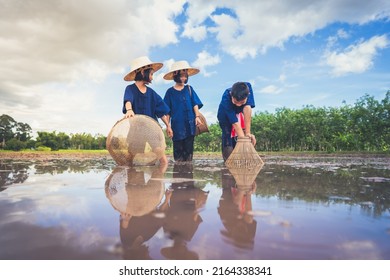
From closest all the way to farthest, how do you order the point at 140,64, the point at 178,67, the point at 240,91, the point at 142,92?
1. the point at 240,91
2. the point at 140,64
3. the point at 142,92
4. the point at 178,67

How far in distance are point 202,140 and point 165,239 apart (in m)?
49.1

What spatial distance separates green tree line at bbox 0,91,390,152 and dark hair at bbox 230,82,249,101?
57.4ft

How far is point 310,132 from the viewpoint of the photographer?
34875 millimetres

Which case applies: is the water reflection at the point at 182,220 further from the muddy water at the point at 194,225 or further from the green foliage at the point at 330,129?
the green foliage at the point at 330,129

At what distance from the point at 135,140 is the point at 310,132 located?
111ft

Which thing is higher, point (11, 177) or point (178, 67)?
point (178, 67)

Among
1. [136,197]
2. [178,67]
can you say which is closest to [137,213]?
[136,197]

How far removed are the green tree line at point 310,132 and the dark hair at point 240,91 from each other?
1751cm

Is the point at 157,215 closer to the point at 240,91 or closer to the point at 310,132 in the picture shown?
the point at 240,91

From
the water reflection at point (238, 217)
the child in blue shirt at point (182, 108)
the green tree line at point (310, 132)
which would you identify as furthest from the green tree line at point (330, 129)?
the water reflection at point (238, 217)

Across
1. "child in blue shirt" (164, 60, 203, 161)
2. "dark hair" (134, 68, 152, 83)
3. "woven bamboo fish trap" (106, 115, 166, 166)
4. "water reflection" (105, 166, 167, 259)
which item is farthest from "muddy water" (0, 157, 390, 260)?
"child in blue shirt" (164, 60, 203, 161)

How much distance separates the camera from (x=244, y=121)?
516 centimetres

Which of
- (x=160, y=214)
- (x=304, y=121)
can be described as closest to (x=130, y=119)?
(x=160, y=214)
